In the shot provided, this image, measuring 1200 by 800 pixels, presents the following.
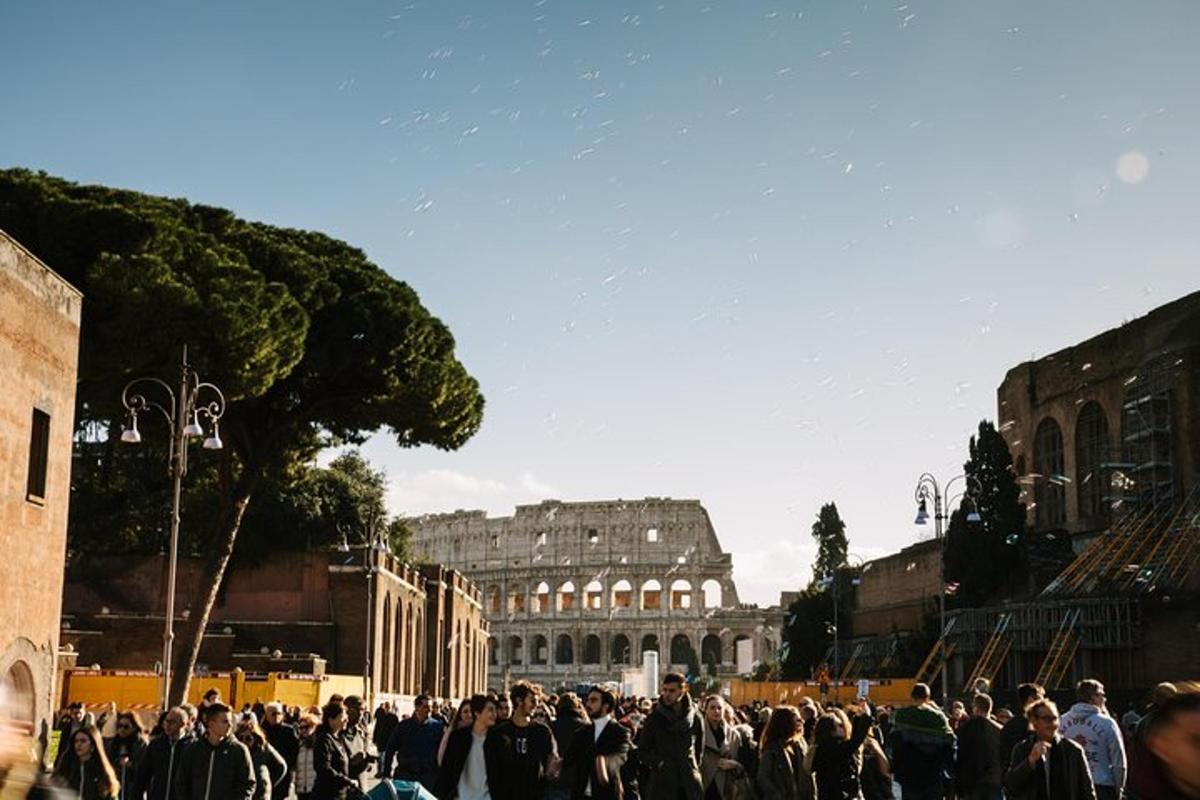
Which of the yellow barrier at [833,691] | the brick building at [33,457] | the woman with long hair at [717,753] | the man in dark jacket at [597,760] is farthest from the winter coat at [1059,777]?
the yellow barrier at [833,691]

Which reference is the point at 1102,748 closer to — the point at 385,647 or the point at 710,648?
the point at 385,647

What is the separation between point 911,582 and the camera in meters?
57.8

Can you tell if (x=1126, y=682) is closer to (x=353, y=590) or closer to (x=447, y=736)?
(x=353, y=590)

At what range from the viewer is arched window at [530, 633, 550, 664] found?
391ft

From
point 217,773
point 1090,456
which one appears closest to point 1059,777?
point 217,773

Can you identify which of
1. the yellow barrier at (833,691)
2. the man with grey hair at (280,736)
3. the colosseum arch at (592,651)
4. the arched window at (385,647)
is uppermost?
the colosseum arch at (592,651)

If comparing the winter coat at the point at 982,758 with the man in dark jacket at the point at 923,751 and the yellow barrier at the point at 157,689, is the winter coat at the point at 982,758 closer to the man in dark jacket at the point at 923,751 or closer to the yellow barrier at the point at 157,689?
the man in dark jacket at the point at 923,751

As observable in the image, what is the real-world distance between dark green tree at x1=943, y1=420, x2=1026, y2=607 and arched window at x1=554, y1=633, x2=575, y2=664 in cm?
7342

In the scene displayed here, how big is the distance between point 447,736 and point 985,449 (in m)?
40.5

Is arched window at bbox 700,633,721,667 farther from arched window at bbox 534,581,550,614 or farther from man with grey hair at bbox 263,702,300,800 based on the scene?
man with grey hair at bbox 263,702,300,800

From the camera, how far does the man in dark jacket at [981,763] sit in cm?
1247

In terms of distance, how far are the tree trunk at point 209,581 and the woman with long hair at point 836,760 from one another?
66.6 ft

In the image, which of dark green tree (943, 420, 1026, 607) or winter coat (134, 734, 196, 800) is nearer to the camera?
winter coat (134, 734, 196, 800)

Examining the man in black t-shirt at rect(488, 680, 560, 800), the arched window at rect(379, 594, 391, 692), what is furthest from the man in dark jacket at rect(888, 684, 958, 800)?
the arched window at rect(379, 594, 391, 692)
